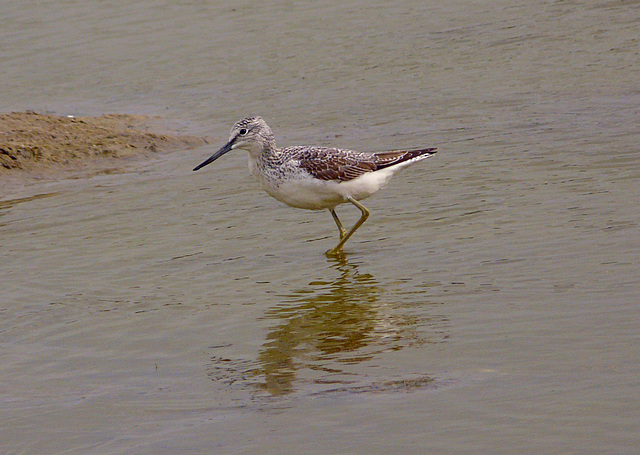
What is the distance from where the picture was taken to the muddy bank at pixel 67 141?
11.8m

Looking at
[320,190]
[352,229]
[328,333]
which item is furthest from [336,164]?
[328,333]

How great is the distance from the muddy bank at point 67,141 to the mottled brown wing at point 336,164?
13.0ft

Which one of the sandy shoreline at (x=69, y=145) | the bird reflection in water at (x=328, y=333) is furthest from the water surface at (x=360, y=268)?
the sandy shoreline at (x=69, y=145)

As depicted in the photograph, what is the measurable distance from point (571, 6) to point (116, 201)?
360 inches

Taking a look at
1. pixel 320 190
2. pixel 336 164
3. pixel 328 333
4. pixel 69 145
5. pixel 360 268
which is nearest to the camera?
pixel 328 333

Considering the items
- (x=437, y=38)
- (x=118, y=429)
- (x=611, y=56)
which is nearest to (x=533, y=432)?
(x=118, y=429)

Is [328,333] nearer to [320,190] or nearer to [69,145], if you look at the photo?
[320,190]

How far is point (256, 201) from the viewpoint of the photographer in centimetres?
982

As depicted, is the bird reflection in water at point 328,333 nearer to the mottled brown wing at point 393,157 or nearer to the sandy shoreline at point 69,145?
the mottled brown wing at point 393,157

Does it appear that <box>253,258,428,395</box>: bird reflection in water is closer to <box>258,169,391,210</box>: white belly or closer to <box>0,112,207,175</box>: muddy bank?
<box>258,169,391,210</box>: white belly

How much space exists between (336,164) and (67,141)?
4880 millimetres

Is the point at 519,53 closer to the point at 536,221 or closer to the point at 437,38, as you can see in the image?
the point at 437,38

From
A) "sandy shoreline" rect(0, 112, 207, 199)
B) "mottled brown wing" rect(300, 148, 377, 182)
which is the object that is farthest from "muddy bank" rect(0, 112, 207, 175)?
"mottled brown wing" rect(300, 148, 377, 182)

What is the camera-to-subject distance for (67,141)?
40.2 ft
